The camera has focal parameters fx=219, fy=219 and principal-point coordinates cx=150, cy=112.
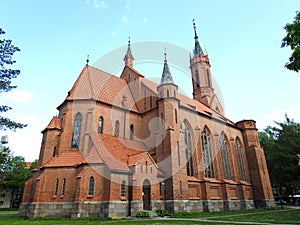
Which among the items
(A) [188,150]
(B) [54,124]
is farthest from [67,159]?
(A) [188,150]

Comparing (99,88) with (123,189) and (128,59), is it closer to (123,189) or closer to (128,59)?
(123,189)

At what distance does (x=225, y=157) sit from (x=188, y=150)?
8850 mm

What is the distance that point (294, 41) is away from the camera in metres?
11.8

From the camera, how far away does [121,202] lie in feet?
60.8

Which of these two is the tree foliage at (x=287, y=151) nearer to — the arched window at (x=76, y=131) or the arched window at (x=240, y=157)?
the arched window at (x=240, y=157)

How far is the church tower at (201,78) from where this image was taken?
41.1 metres

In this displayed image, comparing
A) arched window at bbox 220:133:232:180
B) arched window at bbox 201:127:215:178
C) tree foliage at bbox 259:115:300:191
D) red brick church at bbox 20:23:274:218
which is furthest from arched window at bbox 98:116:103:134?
tree foliage at bbox 259:115:300:191

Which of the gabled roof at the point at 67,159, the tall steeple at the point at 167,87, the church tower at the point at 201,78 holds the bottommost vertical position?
the gabled roof at the point at 67,159

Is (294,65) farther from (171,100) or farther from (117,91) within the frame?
(117,91)

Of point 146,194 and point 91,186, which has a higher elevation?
point 91,186

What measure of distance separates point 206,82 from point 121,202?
3025 centimetres

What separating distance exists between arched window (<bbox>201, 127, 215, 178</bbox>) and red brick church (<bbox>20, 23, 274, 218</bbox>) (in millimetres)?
122

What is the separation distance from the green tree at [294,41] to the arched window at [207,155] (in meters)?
17.4

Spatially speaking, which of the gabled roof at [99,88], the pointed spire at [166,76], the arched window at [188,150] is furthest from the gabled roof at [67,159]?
the pointed spire at [166,76]
